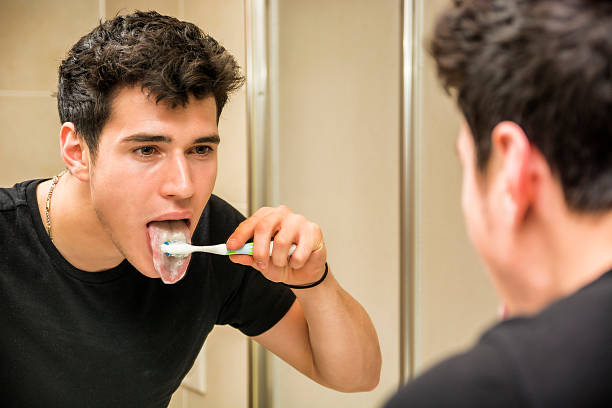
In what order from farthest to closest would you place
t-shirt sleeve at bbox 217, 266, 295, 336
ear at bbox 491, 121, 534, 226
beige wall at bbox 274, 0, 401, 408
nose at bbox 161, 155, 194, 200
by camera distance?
beige wall at bbox 274, 0, 401, 408
t-shirt sleeve at bbox 217, 266, 295, 336
nose at bbox 161, 155, 194, 200
ear at bbox 491, 121, 534, 226

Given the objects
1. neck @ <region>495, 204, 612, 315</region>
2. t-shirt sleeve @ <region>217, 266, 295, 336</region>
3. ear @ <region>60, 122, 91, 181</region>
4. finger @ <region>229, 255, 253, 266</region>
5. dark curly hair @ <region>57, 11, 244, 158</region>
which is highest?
dark curly hair @ <region>57, 11, 244, 158</region>

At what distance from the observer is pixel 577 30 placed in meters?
0.45

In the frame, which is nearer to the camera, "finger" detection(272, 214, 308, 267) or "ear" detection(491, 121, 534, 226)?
"ear" detection(491, 121, 534, 226)

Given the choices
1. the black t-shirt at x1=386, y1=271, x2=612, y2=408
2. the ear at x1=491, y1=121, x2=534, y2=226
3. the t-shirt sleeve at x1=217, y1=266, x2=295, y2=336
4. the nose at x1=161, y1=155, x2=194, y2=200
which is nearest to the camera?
the black t-shirt at x1=386, y1=271, x2=612, y2=408

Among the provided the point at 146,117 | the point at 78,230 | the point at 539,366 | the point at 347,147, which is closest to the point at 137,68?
the point at 146,117

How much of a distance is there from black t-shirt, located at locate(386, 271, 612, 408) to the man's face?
640 mm

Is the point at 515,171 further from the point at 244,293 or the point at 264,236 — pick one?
the point at 244,293

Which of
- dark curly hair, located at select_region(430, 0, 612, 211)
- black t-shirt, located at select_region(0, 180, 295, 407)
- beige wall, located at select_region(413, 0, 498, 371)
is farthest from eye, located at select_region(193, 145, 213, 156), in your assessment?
dark curly hair, located at select_region(430, 0, 612, 211)

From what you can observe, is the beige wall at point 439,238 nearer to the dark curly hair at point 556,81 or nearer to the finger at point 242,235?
the finger at point 242,235

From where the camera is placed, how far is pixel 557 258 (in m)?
0.47

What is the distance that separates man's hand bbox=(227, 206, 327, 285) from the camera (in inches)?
38.4

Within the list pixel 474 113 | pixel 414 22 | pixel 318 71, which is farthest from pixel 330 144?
pixel 474 113

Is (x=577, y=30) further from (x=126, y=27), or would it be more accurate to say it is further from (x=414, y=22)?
(x=414, y=22)

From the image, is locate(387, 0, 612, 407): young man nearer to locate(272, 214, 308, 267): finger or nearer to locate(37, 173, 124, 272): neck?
locate(272, 214, 308, 267): finger
